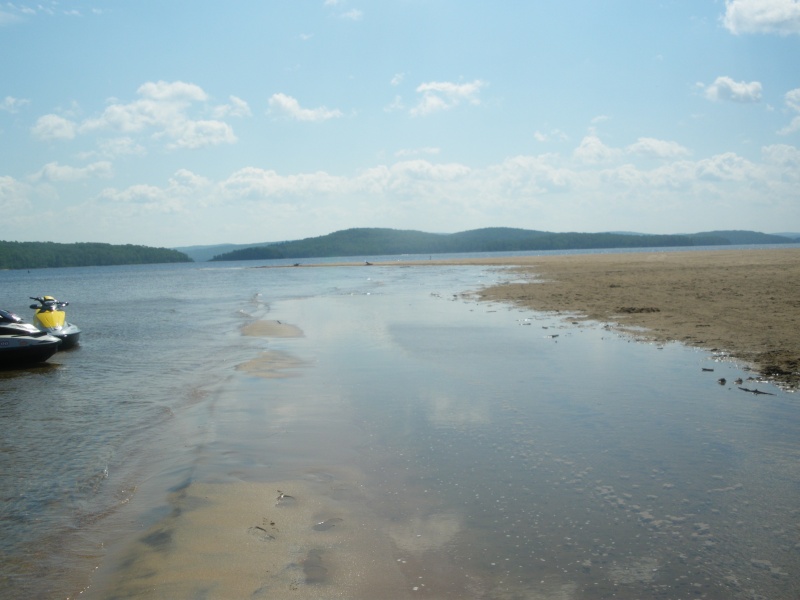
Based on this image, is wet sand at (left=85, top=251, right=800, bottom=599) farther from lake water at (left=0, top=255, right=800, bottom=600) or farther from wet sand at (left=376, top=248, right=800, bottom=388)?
wet sand at (left=376, top=248, right=800, bottom=388)

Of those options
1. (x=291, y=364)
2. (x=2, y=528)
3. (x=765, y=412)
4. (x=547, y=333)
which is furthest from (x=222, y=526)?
(x=547, y=333)

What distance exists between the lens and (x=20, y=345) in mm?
16453

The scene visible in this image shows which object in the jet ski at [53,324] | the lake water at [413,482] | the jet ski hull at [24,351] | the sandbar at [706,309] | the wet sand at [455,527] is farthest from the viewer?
the jet ski at [53,324]

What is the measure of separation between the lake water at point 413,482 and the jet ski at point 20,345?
2975mm

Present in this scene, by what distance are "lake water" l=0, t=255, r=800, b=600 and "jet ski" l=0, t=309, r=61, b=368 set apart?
297 cm

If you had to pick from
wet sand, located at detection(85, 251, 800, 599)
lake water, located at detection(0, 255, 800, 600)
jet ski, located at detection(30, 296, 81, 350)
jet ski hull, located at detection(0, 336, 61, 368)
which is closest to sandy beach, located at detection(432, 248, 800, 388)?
lake water, located at detection(0, 255, 800, 600)

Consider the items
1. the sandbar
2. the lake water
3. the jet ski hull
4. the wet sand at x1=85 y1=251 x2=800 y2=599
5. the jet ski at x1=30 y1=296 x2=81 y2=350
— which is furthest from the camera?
the jet ski at x1=30 y1=296 x2=81 y2=350

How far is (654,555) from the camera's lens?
16.1 ft

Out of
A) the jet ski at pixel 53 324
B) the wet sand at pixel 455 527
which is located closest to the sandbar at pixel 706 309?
the wet sand at pixel 455 527

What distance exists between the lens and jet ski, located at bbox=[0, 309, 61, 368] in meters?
16.4

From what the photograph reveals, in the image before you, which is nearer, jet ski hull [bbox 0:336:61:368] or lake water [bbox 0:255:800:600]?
lake water [bbox 0:255:800:600]

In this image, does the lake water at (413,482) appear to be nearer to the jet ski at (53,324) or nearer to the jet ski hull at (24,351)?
the jet ski hull at (24,351)

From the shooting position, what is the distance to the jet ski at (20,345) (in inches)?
647

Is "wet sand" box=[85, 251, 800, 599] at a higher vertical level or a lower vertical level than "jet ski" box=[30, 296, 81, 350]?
lower
